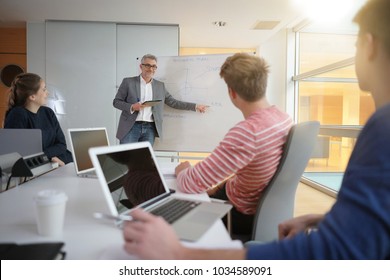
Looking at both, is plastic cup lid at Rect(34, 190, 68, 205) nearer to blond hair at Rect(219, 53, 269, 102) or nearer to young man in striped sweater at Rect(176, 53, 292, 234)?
young man in striped sweater at Rect(176, 53, 292, 234)

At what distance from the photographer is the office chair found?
120 cm

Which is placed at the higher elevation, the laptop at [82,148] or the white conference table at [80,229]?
the laptop at [82,148]

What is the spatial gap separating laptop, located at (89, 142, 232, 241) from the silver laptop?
86cm

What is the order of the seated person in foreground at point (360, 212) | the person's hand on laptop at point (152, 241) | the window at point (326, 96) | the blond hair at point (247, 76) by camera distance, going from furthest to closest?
the window at point (326, 96) < the blond hair at point (247, 76) < the person's hand on laptop at point (152, 241) < the seated person in foreground at point (360, 212)

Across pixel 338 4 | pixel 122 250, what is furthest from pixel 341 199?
pixel 338 4

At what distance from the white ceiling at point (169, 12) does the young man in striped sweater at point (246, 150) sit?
274cm

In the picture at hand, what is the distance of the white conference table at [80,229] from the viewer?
0.75 m

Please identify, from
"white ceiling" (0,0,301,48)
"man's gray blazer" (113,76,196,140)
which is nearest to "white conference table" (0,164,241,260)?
"man's gray blazer" (113,76,196,140)

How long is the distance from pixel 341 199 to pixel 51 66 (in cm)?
477

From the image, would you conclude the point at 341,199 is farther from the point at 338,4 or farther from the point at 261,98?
the point at 338,4

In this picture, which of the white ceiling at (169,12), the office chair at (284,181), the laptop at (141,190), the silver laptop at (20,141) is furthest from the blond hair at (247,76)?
the white ceiling at (169,12)

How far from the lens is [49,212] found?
2.61 ft

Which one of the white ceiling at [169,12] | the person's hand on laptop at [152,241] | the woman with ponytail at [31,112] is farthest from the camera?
the white ceiling at [169,12]

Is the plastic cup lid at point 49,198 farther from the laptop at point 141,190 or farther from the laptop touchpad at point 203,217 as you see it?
the laptop touchpad at point 203,217
